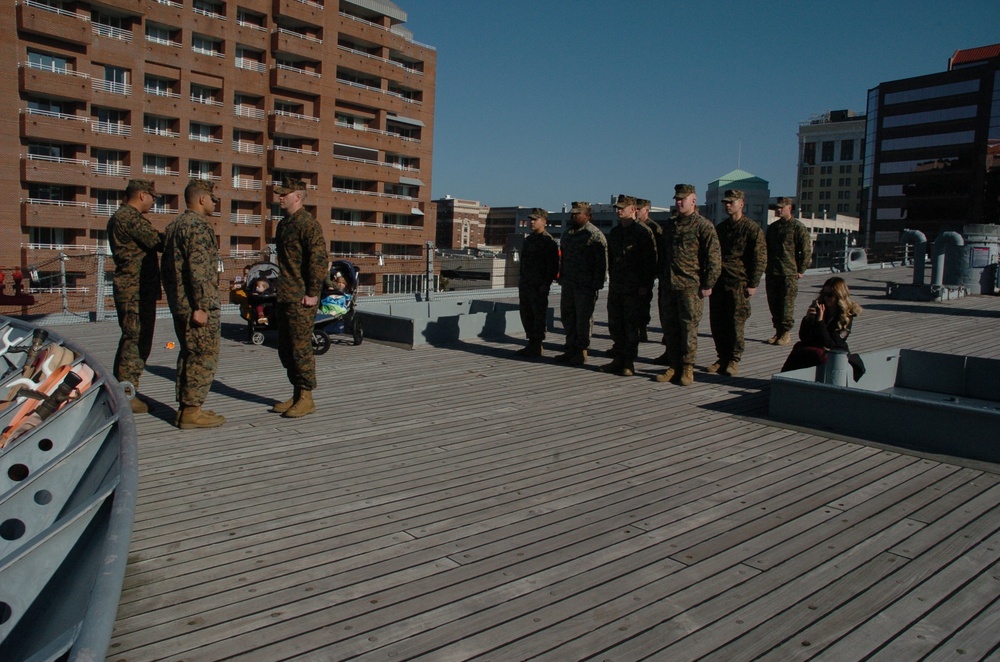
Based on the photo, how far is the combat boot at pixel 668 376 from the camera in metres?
8.73

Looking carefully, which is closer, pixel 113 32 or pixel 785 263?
pixel 785 263

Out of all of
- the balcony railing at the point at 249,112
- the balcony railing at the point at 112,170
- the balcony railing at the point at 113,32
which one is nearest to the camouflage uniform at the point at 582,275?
the balcony railing at the point at 112,170

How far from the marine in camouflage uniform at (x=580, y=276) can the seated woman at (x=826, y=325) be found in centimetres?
243

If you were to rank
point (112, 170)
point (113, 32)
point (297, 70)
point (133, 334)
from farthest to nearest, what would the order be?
point (297, 70) < point (112, 170) < point (113, 32) < point (133, 334)

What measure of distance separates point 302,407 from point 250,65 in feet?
187

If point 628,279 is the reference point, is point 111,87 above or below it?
above

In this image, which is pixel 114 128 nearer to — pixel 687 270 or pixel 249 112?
pixel 249 112

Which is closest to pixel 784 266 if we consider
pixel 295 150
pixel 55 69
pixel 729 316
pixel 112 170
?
pixel 729 316

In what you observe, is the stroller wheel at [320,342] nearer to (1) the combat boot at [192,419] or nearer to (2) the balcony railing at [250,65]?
(1) the combat boot at [192,419]

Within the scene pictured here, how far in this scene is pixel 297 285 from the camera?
6957 mm

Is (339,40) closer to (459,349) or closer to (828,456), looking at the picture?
(459,349)

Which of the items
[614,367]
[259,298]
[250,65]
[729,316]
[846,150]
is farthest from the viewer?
[846,150]

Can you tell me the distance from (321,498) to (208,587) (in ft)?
4.24

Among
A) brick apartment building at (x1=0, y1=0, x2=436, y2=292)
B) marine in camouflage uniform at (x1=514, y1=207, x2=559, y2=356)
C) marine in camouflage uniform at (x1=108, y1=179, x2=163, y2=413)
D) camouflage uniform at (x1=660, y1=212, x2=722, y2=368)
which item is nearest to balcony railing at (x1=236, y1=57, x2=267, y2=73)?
brick apartment building at (x1=0, y1=0, x2=436, y2=292)
